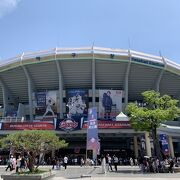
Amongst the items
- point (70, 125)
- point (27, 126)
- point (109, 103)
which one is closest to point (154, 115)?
point (70, 125)

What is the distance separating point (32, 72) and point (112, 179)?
42.4 meters

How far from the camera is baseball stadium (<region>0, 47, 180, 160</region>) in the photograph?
55.8 metres

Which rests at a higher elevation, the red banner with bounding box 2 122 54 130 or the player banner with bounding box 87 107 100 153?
the red banner with bounding box 2 122 54 130

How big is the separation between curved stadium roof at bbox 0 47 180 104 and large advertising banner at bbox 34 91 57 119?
6.65 ft

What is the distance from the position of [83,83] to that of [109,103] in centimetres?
617

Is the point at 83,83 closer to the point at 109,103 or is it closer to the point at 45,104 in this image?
the point at 109,103

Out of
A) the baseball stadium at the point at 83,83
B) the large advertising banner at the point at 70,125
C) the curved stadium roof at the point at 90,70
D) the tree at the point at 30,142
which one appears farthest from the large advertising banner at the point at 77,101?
the tree at the point at 30,142

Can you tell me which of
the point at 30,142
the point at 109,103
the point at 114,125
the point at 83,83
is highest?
the point at 83,83

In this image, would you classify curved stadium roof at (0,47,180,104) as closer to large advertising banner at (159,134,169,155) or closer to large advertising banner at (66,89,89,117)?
large advertising banner at (66,89,89,117)

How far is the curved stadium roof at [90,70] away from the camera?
5538cm

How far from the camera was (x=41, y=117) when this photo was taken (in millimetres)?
60469

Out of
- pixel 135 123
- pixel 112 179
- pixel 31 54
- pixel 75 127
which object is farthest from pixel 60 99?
pixel 112 179

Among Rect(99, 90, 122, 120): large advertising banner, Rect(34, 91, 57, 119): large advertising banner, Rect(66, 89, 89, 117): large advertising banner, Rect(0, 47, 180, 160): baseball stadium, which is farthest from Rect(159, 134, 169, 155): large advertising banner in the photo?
Rect(34, 91, 57, 119): large advertising banner

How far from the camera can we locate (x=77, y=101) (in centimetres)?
6012
